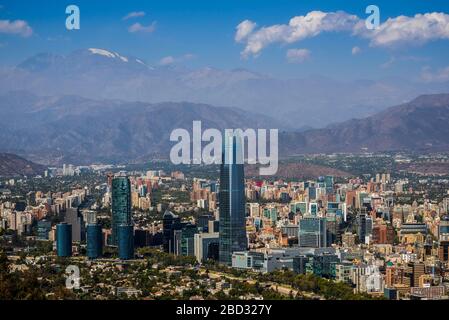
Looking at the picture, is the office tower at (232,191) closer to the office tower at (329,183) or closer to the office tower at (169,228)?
the office tower at (169,228)

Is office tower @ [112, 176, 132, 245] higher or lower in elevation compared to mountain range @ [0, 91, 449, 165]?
lower

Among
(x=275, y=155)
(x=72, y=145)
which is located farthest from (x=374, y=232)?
(x=72, y=145)

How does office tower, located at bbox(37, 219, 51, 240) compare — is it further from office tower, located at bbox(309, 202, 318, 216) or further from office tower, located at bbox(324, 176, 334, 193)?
office tower, located at bbox(324, 176, 334, 193)

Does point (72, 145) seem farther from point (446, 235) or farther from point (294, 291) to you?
point (294, 291)

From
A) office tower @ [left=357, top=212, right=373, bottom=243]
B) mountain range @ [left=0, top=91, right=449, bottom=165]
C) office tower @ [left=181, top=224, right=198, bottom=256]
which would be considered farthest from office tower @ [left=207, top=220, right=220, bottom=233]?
office tower @ [left=357, top=212, right=373, bottom=243]

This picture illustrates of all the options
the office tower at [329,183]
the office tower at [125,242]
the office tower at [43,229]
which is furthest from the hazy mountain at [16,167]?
the office tower at [329,183]

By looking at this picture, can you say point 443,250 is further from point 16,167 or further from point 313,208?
point 16,167
